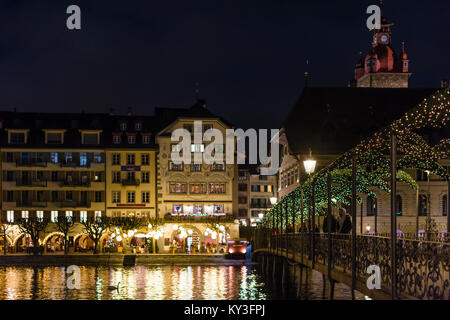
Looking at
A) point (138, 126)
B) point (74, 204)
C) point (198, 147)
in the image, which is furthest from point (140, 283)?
point (138, 126)

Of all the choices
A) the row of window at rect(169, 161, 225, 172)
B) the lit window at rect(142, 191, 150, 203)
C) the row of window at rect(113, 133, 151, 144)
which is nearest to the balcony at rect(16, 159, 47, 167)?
the row of window at rect(113, 133, 151, 144)

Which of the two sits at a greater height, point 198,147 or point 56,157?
point 198,147

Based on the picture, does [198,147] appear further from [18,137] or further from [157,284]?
[157,284]

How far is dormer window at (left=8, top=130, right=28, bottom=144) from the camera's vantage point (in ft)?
245

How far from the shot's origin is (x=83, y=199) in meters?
74.4

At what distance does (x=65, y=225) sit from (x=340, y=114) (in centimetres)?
2699

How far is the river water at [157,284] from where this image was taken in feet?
130

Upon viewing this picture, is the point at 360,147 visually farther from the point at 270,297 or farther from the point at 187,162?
the point at 187,162

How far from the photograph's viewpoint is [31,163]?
244 ft

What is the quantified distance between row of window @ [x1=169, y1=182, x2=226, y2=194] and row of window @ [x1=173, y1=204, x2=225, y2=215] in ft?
4.40

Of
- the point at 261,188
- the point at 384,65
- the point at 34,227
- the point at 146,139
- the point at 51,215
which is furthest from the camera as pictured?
the point at 261,188

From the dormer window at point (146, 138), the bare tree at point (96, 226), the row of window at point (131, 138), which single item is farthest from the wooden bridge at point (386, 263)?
the row of window at point (131, 138)

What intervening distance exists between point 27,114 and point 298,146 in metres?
28.0
